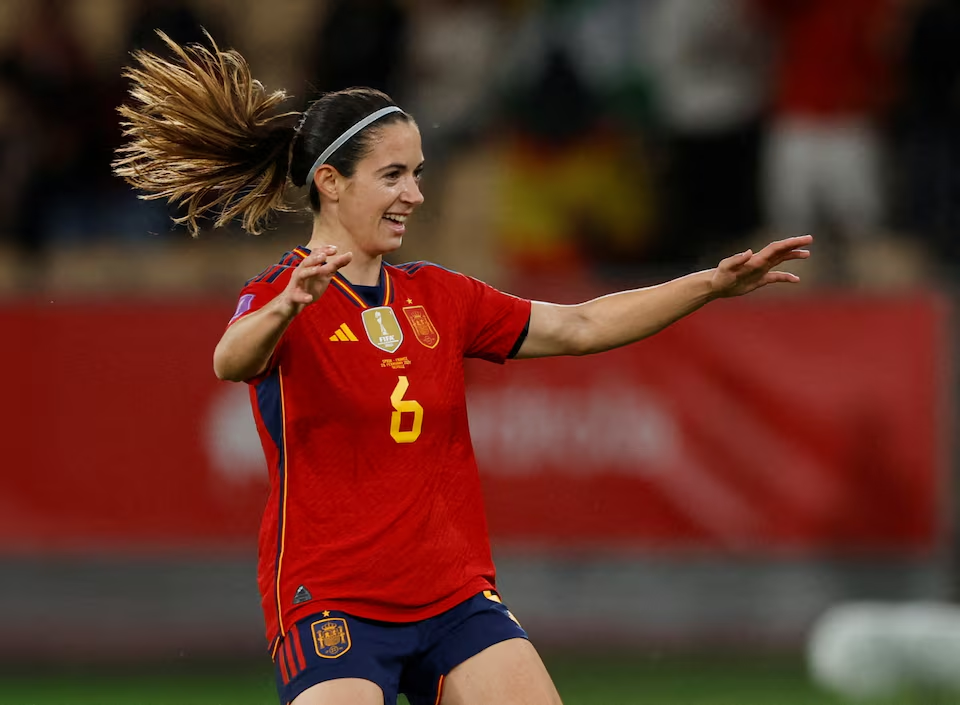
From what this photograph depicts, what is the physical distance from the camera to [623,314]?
5.39m

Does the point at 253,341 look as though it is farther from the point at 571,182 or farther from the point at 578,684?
the point at 571,182

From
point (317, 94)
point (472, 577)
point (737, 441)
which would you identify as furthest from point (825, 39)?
point (472, 577)

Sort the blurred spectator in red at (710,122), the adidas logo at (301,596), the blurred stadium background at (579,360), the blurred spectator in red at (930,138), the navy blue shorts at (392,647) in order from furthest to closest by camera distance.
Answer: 1. the blurred spectator in red at (710,122)
2. the blurred spectator in red at (930,138)
3. the blurred stadium background at (579,360)
4. the adidas logo at (301,596)
5. the navy blue shorts at (392,647)

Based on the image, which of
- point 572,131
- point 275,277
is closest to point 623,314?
point 275,277

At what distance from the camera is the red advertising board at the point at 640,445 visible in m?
11.4

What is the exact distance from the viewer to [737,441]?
37.5 feet

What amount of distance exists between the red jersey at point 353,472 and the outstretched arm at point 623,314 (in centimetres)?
55

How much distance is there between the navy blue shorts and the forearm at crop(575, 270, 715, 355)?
88cm

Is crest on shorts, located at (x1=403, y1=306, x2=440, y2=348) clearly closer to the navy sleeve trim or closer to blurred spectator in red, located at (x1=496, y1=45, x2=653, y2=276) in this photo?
the navy sleeve trim

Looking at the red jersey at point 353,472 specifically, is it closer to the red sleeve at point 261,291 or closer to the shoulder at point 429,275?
the red sleeve at point 261,291

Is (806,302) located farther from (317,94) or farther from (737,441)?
(317,94)

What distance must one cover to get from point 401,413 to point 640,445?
21.9 ft

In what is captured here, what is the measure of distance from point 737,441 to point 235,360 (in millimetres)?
7186

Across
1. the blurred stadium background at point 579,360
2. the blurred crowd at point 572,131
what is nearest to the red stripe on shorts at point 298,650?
the blurred stadium background at point 579,360
